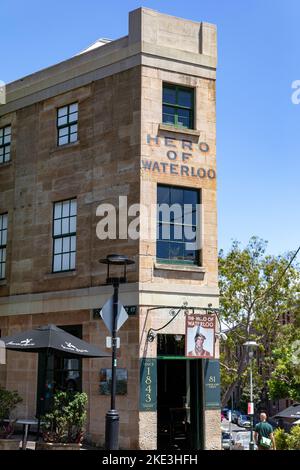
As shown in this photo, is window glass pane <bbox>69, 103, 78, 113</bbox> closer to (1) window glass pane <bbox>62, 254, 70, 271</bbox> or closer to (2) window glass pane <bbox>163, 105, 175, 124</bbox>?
(2) window glass pane <bbox>163, 105, 175, 124</bbox>

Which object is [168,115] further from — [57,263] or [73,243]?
[57,263]

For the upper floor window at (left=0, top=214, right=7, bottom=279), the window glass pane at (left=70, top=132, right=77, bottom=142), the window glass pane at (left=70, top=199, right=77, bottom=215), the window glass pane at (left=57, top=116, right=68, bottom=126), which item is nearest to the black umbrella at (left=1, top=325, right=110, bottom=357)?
the window glass pane at (left=70, top=199, right=77, bottom=215)

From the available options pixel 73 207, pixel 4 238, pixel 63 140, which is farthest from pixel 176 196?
pixel 4 238

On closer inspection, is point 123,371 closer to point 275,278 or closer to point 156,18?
point 156,18

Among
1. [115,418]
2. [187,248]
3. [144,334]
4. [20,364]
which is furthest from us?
[20,364]

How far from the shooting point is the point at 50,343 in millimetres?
16469

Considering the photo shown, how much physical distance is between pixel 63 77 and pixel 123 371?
10.3 m

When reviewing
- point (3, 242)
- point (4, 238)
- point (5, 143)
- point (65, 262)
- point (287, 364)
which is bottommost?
point (287, 364)

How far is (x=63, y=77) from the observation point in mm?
23344

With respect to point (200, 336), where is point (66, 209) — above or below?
above

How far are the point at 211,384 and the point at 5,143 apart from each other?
38.6 ft

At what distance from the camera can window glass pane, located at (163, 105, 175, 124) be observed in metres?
21.3

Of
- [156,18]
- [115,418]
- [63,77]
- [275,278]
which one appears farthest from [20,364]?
[275,278]

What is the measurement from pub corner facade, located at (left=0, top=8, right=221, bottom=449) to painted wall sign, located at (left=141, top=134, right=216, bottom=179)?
36mm
